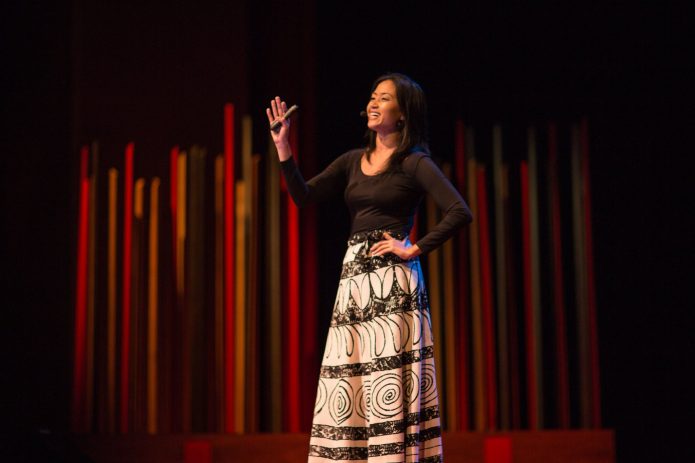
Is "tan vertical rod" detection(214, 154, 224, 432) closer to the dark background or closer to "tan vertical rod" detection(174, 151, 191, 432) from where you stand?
"tan vertical rod" detection(174, 151, 191, 432)

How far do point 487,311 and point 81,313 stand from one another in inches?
67.9

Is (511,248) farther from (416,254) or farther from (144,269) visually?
(144,269)

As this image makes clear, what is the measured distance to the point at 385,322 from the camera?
2.39 m

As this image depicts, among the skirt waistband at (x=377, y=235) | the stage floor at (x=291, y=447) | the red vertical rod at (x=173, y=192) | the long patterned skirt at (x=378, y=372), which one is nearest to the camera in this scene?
the long patterned skirt at (x=378, y=372)

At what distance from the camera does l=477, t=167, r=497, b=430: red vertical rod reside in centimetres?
349

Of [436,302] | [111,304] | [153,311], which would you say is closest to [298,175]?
[436,302]

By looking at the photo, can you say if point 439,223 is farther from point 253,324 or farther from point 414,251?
point 253,324

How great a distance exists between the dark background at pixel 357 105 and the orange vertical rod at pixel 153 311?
0.81 feet

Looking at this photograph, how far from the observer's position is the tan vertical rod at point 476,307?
350cm

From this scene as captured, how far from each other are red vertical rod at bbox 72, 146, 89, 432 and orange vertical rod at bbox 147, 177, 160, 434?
0.88ft

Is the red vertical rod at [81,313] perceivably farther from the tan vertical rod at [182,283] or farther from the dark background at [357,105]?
the tan vertical rod at [182,283]

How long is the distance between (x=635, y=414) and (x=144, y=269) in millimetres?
2169

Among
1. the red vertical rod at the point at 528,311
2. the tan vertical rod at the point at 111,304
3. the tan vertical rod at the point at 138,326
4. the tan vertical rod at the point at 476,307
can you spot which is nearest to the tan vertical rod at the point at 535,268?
the red vertical rod at the point at 528,311

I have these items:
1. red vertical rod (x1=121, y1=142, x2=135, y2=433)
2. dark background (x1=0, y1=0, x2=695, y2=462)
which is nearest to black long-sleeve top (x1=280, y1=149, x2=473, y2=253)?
dark background (x1=0, y1=0, x2=695, y2=462)
